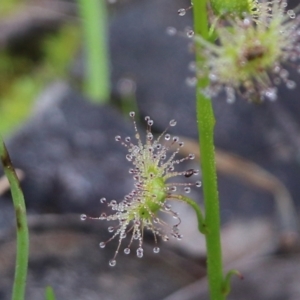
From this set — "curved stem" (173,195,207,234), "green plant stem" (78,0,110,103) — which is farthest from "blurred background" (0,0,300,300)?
"curved stem" (173,195,207,234)

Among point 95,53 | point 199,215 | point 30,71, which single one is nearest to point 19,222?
point 199,215

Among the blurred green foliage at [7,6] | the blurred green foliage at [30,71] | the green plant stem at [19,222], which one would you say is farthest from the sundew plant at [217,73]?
the blurred green foliage at [7,6]

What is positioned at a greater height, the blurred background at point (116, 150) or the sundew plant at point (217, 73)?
the blurred background at point (116, 150)

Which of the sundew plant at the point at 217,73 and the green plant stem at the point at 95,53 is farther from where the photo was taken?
the green plant stem at the point at 95,53

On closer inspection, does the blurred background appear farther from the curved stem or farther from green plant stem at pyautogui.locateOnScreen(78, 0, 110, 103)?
the curved stem

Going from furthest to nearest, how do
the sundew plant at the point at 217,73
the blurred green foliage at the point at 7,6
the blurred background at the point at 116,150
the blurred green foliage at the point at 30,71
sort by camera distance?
the blurred green foliage at the point at 7,6, the blurred green foliage at the point at 30,71, the blurred background at the point at 116,150, the sundew plant at the point at 217,73

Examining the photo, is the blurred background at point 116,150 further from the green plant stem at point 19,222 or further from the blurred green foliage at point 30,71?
the green plant stem at point 19,222

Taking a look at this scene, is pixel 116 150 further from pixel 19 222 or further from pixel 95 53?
pixel 19 222
